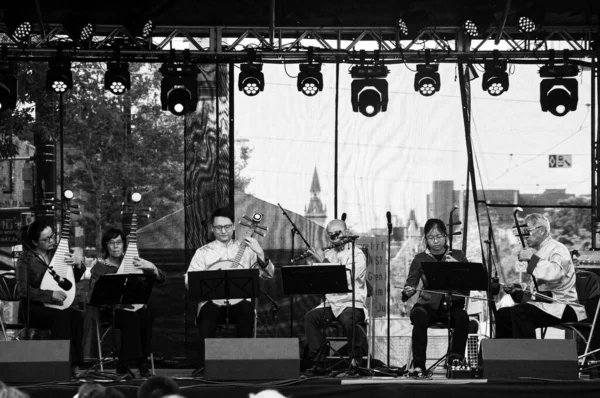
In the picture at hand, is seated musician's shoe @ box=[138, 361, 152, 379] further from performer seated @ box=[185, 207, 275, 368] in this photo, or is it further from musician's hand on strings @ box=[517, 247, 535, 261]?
musician's hand on strings @ box=[517, 247, 535, 261]

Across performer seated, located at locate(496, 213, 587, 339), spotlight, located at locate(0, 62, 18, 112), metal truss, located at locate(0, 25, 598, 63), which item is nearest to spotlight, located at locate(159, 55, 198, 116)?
metal truss, located at locate(0, 25, 598, 63)

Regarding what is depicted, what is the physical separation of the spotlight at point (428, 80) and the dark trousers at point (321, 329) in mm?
2884

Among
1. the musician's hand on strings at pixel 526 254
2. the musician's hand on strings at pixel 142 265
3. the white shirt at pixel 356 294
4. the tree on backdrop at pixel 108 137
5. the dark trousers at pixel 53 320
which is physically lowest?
the dark trousers at pixel 53 320

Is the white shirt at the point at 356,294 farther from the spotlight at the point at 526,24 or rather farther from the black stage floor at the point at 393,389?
the spotlight at the point at 526,24

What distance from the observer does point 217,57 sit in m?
10.8

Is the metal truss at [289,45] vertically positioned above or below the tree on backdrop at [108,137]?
above

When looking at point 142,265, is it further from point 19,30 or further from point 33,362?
point 19,30

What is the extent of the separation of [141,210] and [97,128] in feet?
10.3

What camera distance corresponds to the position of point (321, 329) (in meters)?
9.12

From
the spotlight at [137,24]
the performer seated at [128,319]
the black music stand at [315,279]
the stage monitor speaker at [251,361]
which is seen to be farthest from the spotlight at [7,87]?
the stage monitor speaker at [251,361]

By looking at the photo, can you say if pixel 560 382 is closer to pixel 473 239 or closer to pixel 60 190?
pixel 473 239

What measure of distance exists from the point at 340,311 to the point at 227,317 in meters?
1.11

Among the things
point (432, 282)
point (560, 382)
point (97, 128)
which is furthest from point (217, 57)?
point (560, 382)

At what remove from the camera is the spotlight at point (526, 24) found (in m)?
10.4
